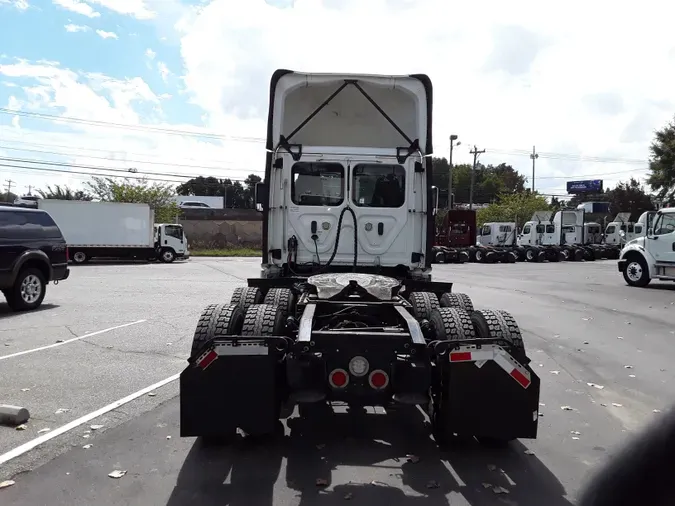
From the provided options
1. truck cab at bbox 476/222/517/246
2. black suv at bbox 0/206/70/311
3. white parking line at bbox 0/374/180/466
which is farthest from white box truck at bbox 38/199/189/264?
white parking line at bbox 0/374/180/466

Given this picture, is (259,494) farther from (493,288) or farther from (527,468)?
(493,288)

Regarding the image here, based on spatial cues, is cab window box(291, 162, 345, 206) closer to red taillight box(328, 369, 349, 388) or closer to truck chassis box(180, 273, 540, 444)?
truck chassis box(180, 273, 540, 444)

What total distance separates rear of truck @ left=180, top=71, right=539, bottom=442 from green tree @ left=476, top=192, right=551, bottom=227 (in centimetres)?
5359

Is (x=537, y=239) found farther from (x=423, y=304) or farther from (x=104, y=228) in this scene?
(x=423, y=304)

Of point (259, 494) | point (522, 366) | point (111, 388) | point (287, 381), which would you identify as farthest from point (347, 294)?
point (111, 388)

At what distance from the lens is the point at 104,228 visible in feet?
103

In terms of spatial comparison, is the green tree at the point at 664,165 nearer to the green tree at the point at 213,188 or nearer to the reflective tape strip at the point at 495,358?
the reflective tape strip at the point at 495,358

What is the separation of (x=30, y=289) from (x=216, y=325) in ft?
30.1

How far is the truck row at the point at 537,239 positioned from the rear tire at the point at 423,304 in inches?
1136

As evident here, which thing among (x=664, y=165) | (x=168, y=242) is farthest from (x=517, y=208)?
(x=168, y=242)

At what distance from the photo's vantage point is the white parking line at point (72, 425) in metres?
4.51

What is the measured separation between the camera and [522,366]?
4336 mm

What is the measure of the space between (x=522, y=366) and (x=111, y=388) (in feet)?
14.2

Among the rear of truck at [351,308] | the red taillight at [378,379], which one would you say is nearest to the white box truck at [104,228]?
the rear of truck at [351,308]
